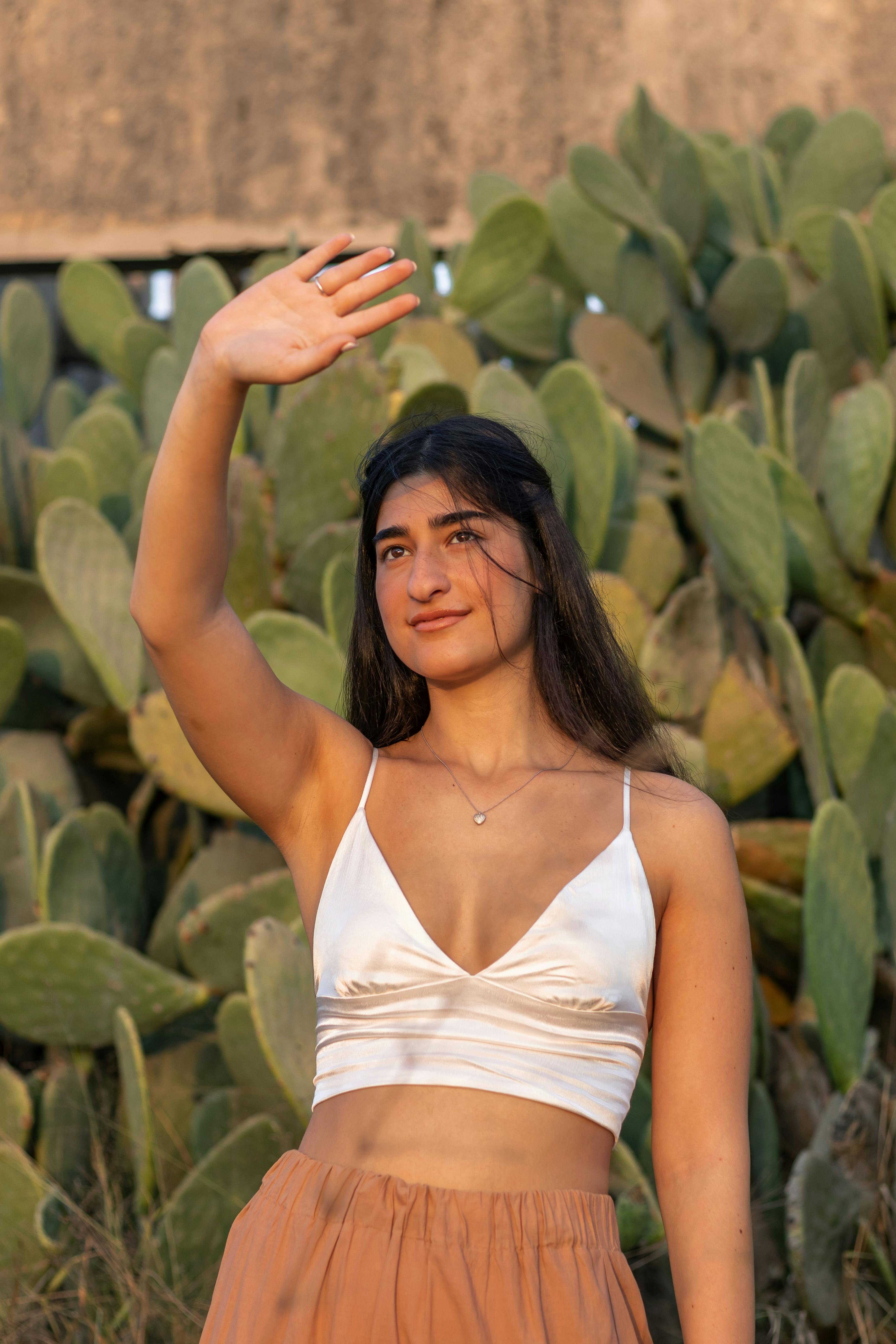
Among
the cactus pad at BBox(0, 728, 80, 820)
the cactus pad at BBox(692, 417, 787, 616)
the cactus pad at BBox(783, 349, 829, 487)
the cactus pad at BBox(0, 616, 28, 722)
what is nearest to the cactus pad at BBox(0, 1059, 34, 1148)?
the cactus pad at BBox(0, 728, 80, 820)

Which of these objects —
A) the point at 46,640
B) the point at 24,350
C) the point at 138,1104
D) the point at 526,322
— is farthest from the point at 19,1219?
the point at 526,322

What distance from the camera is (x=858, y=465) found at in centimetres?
279

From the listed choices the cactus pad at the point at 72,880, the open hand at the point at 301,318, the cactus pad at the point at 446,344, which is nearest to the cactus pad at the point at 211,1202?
the cactus pad at the point at 72,880

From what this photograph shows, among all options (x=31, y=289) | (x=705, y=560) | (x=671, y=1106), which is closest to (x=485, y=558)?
(x=671, y=1106)

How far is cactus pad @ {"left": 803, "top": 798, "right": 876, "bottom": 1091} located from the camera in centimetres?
211

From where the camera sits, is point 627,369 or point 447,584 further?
point 627,369

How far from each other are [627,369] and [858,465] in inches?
36.5

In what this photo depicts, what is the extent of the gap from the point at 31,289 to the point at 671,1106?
10.9 feet

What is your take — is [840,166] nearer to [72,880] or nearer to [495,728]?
[72,880]

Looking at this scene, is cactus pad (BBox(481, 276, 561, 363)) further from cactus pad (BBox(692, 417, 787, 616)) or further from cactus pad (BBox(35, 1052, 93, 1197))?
cactus pad (BBox(35, 1052, 93, 1197))

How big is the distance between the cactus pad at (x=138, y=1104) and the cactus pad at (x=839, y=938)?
1113mm

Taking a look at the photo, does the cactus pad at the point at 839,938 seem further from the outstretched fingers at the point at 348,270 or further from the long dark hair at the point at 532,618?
the outstretched fingers at the point at 348,270

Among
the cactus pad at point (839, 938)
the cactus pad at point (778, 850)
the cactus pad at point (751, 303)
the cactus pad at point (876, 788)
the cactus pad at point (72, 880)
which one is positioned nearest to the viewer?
the cactus pad at point (839, 938)

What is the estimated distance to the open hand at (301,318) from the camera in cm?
104
